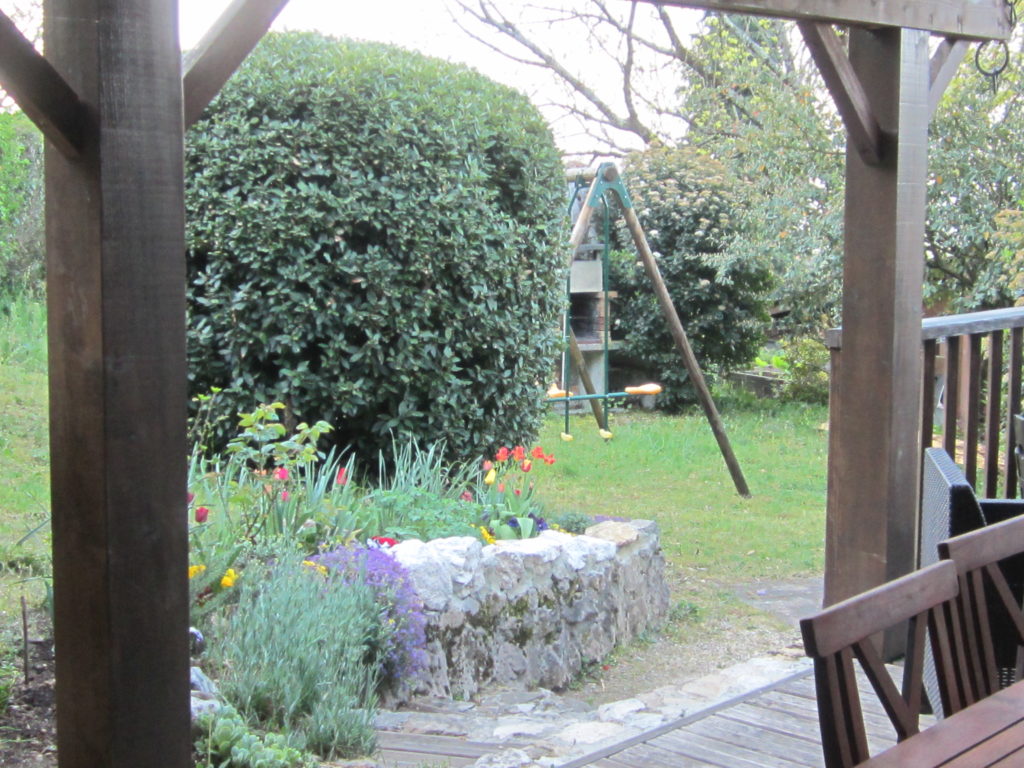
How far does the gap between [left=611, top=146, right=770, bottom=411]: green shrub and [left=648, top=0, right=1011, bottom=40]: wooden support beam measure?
7.99 metres

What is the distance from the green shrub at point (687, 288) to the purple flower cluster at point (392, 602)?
8.41 m

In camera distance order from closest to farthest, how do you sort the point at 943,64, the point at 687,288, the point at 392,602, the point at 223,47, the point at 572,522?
1. the point at 223,47
2. the point at 392,602
3. the point at 943,64
4. the point at 572,522
5. the point at 687,288

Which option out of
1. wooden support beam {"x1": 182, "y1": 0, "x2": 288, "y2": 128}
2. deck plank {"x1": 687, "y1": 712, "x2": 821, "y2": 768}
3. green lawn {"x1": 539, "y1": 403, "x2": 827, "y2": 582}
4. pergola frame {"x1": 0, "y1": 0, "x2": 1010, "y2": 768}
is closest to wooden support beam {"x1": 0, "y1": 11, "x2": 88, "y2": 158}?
pergola frame {"x1": 0, "y1": 0, "x2": 1010, "y2": 768}

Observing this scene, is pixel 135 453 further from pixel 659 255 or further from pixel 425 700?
pixel 659 255

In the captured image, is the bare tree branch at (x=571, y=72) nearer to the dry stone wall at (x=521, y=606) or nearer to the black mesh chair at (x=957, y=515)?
the dry stone wall at (x=521, y=606)

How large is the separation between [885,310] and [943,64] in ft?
3.02

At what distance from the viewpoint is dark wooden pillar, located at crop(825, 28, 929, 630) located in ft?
12.4

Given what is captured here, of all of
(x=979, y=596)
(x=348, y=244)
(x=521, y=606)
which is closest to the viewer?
(x=979, y=596)

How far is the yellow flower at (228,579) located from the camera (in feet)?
11.7

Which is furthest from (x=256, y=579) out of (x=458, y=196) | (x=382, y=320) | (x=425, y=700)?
(x=458, y=196)

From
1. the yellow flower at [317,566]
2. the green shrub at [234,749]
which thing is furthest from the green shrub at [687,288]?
the green shrub at [234,749]

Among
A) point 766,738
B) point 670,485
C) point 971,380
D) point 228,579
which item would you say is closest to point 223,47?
point 228,579

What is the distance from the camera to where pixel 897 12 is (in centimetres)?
366

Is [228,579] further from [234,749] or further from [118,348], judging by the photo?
[118,348]
